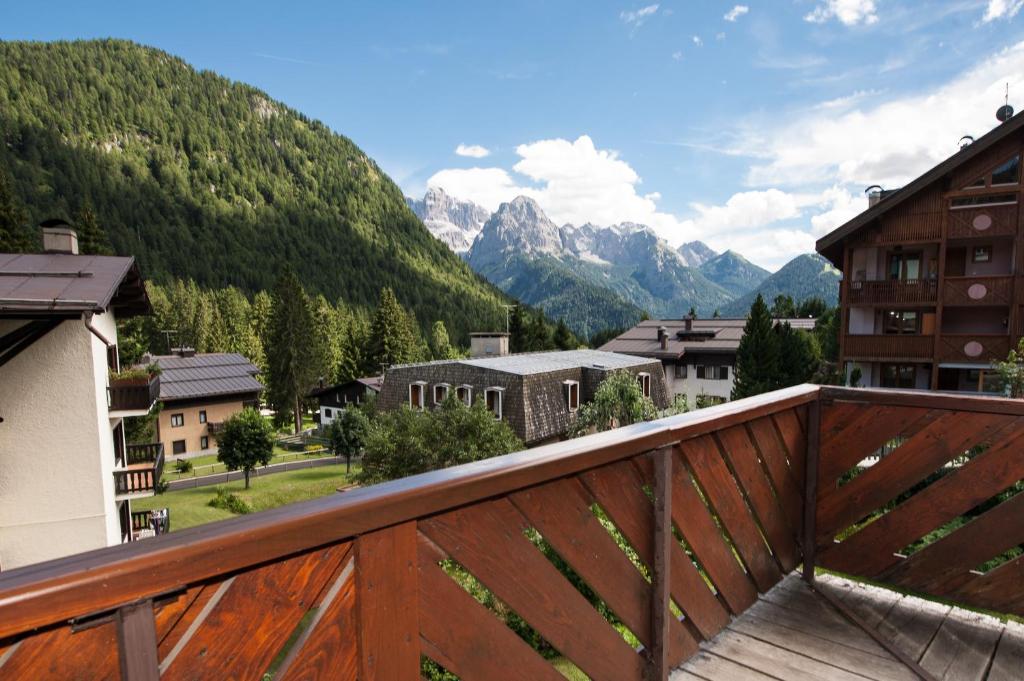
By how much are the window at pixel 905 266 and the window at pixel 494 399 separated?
14.3 m

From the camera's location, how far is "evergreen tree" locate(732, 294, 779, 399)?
26.6 m

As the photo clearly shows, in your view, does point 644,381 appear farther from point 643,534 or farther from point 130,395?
point 643,534

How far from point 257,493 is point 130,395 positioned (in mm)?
17046

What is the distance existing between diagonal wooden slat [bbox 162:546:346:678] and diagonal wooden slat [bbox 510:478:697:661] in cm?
48

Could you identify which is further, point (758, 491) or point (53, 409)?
point (53, 409)

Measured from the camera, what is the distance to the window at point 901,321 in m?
17.3

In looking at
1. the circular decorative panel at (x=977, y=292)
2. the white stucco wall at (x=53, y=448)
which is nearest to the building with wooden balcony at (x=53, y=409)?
the white stucco wall at (x=53, y=448)

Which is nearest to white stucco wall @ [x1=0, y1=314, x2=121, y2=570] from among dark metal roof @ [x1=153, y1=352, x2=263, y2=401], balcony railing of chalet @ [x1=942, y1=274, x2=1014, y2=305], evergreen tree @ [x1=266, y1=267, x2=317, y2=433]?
balcony railing of chalet @ [x1=942, y1=274, x2=1014, y2=305]

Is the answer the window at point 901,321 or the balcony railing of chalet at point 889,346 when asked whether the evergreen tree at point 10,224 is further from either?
the window at point 901,321

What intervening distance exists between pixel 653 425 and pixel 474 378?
65.0 ft

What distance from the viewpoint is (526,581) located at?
1.27 m

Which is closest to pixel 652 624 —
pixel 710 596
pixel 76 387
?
pixel 710 596

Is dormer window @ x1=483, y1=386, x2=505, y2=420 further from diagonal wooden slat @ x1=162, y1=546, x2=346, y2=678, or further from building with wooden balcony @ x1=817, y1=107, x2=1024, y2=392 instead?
diagonal wooden slat @ x1=162, y1=546, x2=346, y2=678

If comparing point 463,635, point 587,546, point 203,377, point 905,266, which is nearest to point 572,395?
point 905,266
